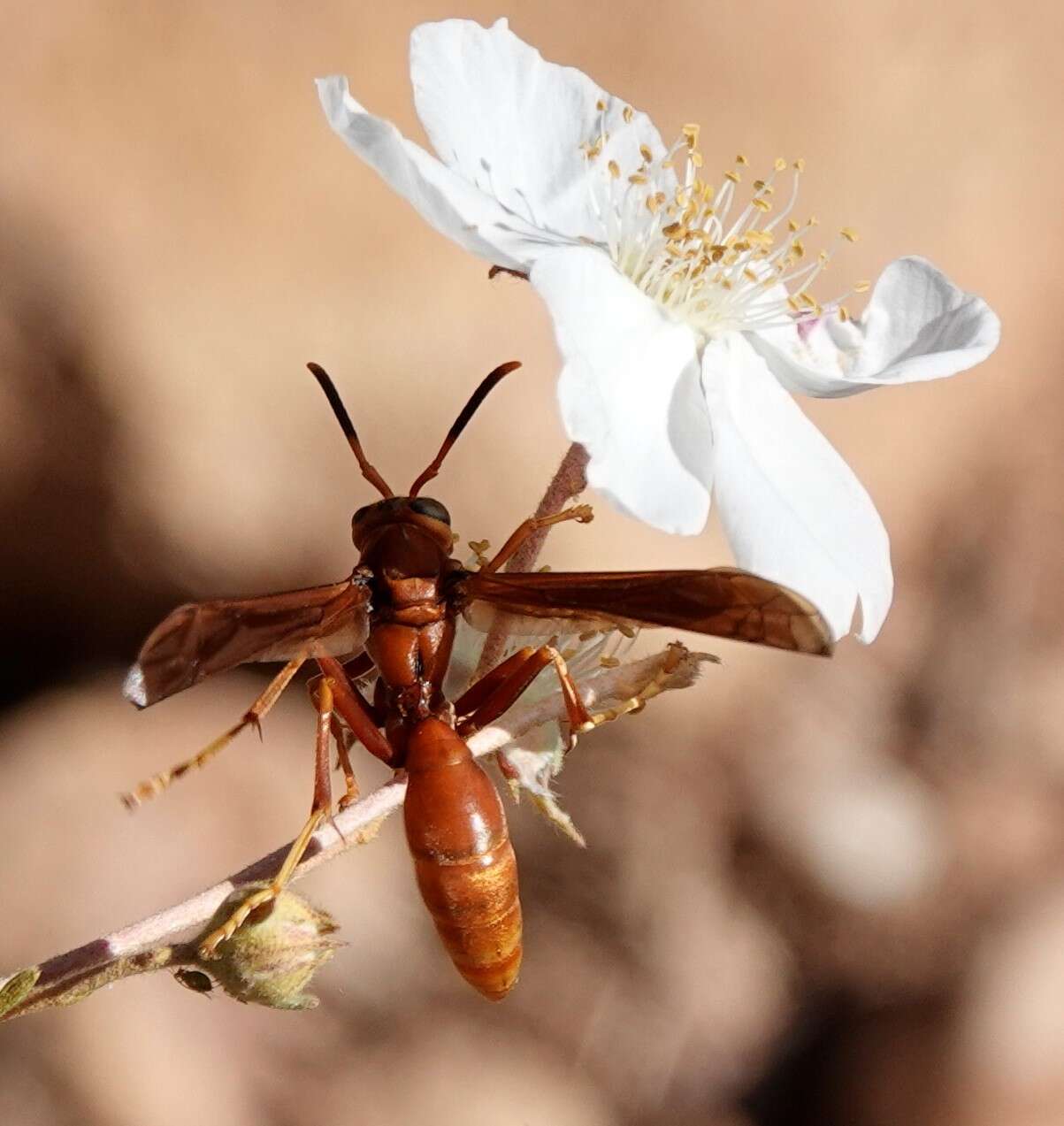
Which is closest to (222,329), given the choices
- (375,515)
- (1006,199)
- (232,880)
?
(375,515)

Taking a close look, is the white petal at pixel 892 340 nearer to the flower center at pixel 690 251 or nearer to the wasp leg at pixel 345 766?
the flower center at pixel 690 251

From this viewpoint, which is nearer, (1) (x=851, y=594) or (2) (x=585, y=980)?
(1) (x=851, y=594)

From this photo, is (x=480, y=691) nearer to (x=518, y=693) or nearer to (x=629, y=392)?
(x=518, y=693)

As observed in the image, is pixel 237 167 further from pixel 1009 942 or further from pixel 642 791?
pixel 1009 942

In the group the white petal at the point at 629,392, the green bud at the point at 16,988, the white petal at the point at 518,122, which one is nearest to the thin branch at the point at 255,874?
the green bud at the point at 16,988

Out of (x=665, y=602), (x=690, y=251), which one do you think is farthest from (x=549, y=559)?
(x=665, y=602)

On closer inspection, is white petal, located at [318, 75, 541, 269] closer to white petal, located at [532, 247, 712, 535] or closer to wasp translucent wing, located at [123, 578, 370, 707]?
white petal, located at [532, 247, 712, 535]

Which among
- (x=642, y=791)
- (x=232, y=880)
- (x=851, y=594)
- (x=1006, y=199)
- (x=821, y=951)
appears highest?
(x=1006, y=199)

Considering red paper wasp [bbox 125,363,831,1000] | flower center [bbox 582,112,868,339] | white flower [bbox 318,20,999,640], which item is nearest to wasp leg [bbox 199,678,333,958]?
red paper wasp [bbox 125,363,831,1000]
